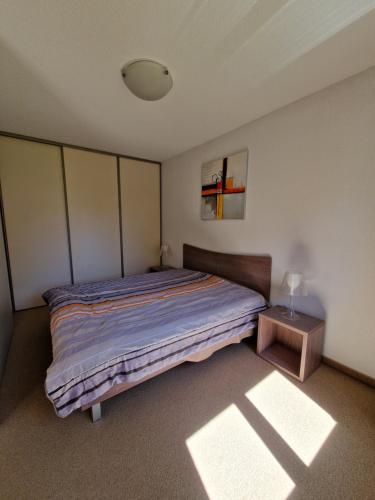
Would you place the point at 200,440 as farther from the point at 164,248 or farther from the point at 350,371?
the point at 164,248

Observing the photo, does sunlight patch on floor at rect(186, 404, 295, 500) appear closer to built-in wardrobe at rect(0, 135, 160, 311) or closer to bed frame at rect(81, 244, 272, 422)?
bed frame at rect(81, 244, 272, 422)

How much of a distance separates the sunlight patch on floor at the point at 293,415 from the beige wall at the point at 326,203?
589 millimetres

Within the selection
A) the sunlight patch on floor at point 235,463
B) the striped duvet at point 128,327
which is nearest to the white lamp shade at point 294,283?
the striped duvet at point 128,327

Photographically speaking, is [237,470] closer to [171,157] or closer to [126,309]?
[126,309]

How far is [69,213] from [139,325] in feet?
7.92

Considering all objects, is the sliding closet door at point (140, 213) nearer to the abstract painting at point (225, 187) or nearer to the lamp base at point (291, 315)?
the abstract painting at point (225, 187)

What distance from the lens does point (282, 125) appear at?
2.04 metres

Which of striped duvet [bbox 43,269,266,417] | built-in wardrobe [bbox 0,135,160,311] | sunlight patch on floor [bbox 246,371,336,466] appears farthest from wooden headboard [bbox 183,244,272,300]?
built-in wardrobe [bbox 0,135,160,311]

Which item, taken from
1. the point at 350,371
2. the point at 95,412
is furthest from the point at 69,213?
the point at 350,371

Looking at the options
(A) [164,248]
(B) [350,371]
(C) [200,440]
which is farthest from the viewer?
(A) [164,248]

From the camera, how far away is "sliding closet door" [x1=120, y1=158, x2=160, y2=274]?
3615 mm

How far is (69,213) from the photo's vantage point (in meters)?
3.12

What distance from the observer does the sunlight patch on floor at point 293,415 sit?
1.22 metres

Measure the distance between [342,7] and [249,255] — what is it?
6.30 feet
